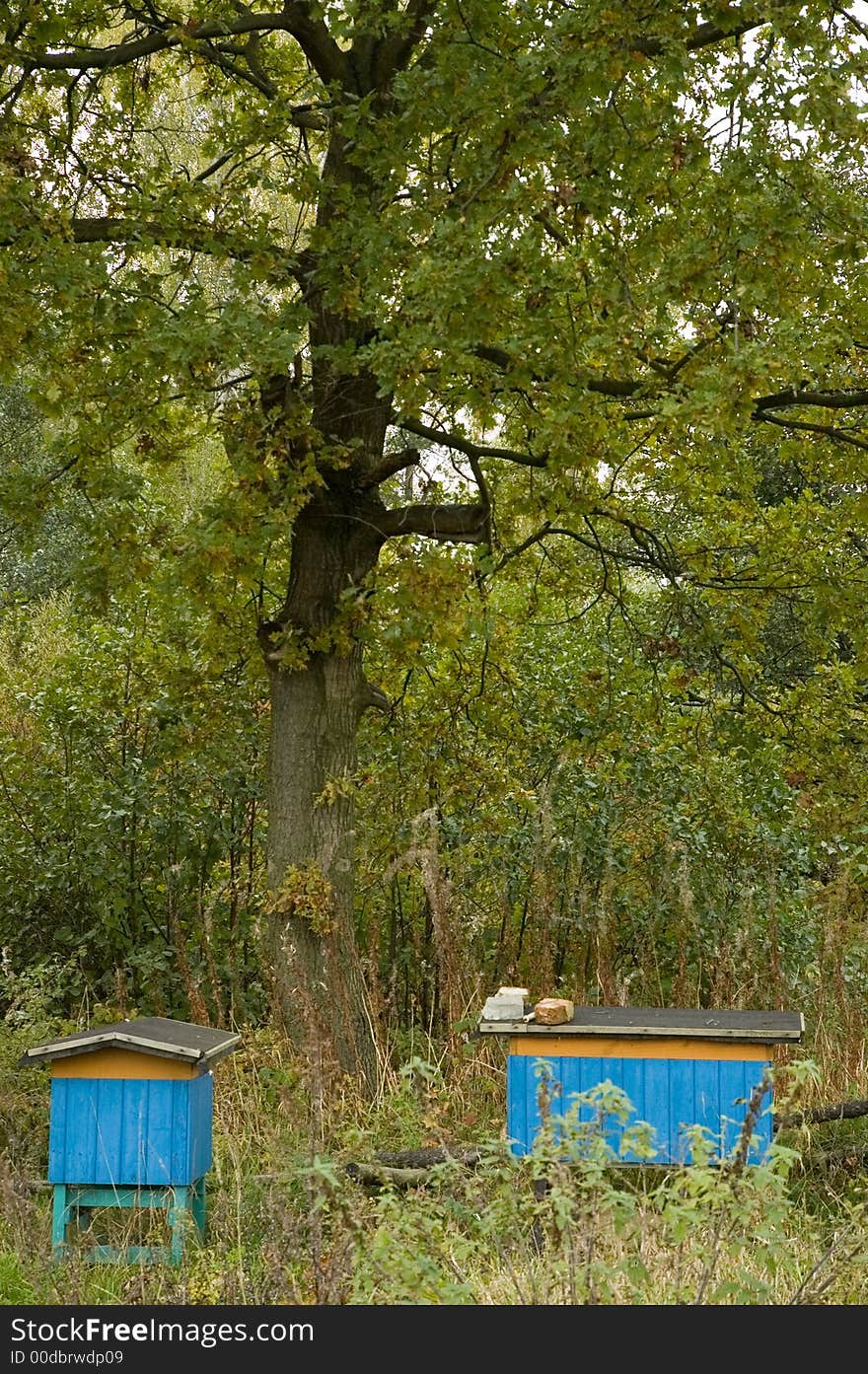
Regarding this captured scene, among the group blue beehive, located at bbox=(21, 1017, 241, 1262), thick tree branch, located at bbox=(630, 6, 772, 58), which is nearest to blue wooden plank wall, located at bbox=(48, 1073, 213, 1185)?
blue beehive, located at bbox=(21, 1017, 241, 1262)

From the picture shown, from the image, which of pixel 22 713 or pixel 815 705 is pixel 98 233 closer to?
pixel 22 713

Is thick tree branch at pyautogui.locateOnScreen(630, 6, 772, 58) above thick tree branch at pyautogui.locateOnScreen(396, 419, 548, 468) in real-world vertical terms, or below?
above

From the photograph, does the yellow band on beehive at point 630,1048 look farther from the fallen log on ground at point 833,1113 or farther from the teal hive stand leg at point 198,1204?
the teal hive stand leg at point 198,1204

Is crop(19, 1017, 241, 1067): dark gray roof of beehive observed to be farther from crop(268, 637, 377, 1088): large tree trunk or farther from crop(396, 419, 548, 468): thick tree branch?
crop(396, 419, 548, 468): thick tree branch

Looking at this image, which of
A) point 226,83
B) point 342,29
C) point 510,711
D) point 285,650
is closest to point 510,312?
point 342,29

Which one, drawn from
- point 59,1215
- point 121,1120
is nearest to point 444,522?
point 121,1120

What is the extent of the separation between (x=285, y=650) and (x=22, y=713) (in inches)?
118

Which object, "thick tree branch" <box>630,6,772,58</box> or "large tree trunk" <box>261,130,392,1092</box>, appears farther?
"large tree trunk" <box>261,130,392,1092</box>

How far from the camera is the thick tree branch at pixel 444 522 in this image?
8.05 meters

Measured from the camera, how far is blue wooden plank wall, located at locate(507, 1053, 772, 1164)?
18.2 ft

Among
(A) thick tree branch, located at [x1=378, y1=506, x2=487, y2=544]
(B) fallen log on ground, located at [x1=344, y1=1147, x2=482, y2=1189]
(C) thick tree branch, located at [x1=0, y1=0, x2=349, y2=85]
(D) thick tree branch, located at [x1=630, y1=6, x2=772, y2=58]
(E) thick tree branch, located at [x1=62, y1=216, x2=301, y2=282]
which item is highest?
(C) thick tree branch, located at [x1=0, y1=0, x2=349, y2=85]

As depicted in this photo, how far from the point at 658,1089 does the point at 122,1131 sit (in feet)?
6.89

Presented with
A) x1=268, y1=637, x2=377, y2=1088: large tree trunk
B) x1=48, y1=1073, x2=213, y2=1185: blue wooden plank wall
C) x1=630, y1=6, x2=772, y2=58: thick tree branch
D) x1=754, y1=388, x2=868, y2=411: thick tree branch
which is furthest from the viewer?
x1=268, y1=637, x2=377, y2=1088: large tree trunk

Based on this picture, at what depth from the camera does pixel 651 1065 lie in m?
5.62
